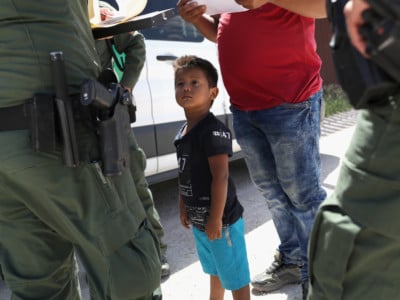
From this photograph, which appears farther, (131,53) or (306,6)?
(131,53)

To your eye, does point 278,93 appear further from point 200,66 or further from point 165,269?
point 165,269

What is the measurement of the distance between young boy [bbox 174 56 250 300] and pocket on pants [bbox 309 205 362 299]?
80 cm

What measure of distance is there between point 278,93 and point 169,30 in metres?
1.70

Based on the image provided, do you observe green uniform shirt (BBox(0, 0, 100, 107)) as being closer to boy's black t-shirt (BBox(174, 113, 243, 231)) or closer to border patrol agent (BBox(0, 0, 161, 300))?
border patrol agent (BBox(0, 0, 161, 300))

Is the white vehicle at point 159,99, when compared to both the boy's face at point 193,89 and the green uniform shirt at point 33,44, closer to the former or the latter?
the boy's face at point 193,89

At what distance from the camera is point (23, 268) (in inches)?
61.7

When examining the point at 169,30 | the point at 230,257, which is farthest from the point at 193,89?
the point at 169,30

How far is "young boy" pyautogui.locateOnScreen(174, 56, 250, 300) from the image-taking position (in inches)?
75.4

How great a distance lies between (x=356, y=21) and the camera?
2.93 feet

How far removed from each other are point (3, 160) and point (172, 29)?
2.43 m

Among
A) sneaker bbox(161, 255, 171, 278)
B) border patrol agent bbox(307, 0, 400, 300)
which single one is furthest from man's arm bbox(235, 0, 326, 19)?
sneaker bbox(161, 255, 171, 278)

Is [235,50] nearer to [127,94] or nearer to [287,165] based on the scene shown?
[287,165]

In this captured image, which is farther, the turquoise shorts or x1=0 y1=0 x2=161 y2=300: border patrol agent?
the turquoise shorts

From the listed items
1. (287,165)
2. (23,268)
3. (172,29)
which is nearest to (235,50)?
(287,165)
